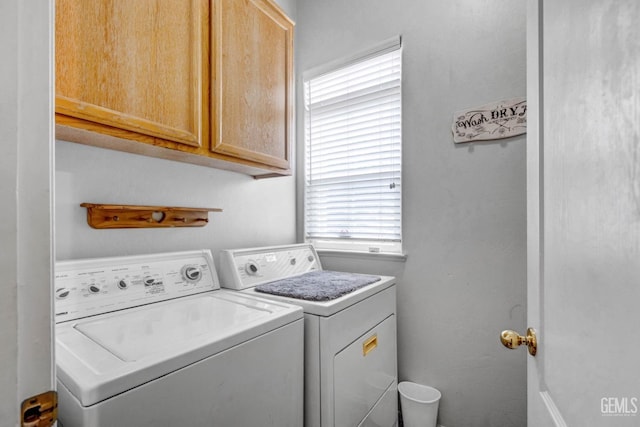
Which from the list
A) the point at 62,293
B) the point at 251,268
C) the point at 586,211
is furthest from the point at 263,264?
the point at 586,211

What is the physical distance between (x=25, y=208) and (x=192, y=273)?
3.45 feet

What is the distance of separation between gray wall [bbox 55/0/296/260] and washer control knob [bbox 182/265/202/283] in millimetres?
186

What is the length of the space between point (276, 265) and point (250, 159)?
0.62 m

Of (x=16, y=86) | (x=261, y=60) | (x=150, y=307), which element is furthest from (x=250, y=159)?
(x=16, y=86)

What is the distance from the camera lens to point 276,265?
67.8 inches

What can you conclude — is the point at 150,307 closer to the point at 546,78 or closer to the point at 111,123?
the point at 111,123

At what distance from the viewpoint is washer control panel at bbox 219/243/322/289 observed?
149cm

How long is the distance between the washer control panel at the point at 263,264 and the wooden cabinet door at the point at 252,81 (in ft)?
1.65

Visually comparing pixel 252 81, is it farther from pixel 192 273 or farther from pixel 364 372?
pixel 364 372

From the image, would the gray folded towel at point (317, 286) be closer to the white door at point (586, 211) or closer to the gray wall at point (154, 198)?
the gray wall at point (154, 198)

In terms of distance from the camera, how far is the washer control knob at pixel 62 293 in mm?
978

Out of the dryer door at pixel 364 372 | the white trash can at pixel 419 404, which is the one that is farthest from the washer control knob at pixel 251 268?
the white trash can at pixel 419 404

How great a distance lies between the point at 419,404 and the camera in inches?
64.8

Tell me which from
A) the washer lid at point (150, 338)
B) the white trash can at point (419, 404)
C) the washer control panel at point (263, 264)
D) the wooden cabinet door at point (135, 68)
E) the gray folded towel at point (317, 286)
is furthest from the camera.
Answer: the white trash can at point (419, 404)
